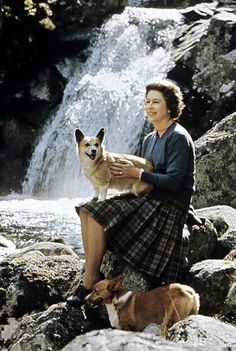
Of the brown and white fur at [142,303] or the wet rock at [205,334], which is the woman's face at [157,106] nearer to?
the brown and white fur at [142,303]

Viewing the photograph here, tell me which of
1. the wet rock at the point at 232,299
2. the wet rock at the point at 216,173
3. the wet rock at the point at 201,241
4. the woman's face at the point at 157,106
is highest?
the woman's face at the point at 157,106

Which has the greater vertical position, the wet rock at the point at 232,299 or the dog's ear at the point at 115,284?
the dog's ear at the point at 115,284

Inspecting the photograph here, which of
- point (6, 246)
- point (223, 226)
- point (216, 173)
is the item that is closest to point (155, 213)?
point (223, 226)

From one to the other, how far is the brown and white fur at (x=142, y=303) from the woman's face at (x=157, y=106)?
1.50 meters

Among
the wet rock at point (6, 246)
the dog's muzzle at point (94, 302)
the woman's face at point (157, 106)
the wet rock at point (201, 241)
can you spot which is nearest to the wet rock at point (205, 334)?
the dog's muzzle at point (94, 302)

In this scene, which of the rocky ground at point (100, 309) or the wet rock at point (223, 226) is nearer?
the rocky ground at point (100, 309)

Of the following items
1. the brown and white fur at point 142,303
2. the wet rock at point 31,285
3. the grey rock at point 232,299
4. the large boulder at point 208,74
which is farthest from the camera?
the large boulder at point 208,74

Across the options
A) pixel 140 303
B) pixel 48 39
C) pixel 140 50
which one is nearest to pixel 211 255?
pixel 140 303

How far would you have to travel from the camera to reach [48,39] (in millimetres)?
20781

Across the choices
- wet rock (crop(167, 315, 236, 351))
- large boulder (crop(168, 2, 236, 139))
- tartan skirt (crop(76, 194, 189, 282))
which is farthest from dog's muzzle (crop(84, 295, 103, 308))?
large boulder (crop(168, 2, 236, 139))

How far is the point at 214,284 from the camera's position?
543cm

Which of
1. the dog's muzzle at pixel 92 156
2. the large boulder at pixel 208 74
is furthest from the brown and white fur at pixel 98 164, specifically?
the large boulder at pixel 208 74

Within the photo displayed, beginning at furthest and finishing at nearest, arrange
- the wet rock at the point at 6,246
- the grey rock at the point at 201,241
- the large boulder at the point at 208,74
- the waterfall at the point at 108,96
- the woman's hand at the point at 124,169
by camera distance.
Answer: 1. the waterfall at the point at 108,96
2. the large boulder at the point at 208,74
3. the wet rock at the point at 6,246
4. the grey rock at the point at 201,241
5. the woman's hand at the point at 124,169

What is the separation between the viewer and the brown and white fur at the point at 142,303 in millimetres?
4664
